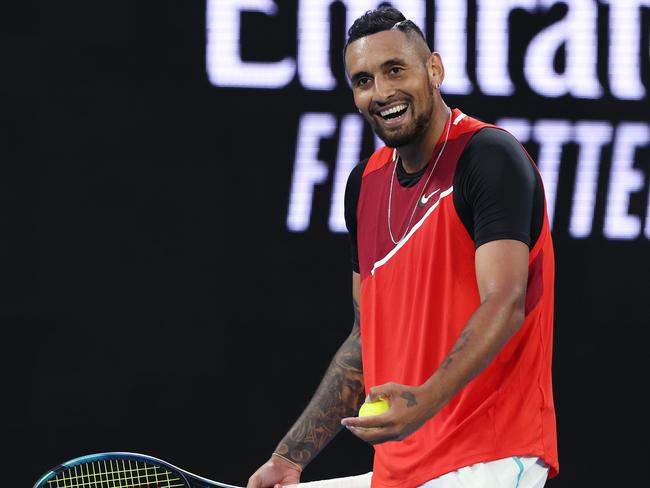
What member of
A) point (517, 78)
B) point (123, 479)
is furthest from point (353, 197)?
point (517, 78)

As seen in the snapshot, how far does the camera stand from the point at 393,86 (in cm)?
246

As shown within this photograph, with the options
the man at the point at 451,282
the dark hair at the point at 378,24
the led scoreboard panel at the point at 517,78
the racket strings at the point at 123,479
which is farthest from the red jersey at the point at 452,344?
the led scoreboard panel at the point at 517,78

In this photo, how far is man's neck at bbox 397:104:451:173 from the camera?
250 cm

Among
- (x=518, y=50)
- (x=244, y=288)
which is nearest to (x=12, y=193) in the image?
(x=244, y=288)

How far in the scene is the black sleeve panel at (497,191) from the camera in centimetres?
225

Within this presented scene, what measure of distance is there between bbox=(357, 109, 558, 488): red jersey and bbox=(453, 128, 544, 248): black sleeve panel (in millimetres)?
26

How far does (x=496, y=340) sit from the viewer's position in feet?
7.15

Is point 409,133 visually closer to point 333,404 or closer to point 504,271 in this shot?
point 504,271

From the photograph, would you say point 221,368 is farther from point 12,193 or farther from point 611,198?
point 611,198

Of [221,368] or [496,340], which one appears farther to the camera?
[221,368]

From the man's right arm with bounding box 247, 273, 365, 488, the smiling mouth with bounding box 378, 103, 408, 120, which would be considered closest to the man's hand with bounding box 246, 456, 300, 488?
the man's right arm with bounding box 247, 273, 365, 488

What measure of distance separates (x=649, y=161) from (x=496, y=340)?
291cm

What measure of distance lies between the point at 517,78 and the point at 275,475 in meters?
2.45

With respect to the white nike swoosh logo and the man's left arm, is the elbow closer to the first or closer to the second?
the man's left arm
